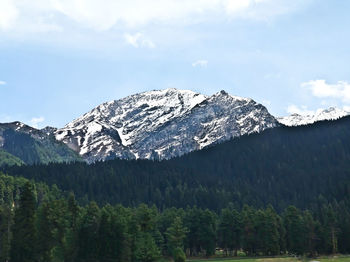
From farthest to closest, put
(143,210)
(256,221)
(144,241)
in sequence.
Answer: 1. (256,221)
2. (143,210)
3. (144,241)

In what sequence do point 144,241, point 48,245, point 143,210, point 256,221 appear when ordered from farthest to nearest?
point 256,221 < point 143,210 < point 144,241 < point 48,245

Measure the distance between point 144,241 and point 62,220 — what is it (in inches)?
841

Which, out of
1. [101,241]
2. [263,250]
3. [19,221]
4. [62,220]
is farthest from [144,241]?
[263,250]

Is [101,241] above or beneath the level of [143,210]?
beneath

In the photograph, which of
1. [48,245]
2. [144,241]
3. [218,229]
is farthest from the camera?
[218,229]

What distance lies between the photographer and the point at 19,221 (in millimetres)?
109062

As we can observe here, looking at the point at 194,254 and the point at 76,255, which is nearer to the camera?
the point at 76,255

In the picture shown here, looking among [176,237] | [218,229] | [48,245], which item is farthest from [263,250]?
[48,245]

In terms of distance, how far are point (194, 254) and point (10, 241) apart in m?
72.3

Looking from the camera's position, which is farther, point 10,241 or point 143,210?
point 143,210

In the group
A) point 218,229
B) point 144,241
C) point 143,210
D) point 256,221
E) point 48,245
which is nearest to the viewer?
point 48,245

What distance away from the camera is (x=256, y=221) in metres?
149

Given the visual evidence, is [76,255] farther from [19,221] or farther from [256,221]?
[256,221]

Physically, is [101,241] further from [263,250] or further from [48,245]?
[263,250]
